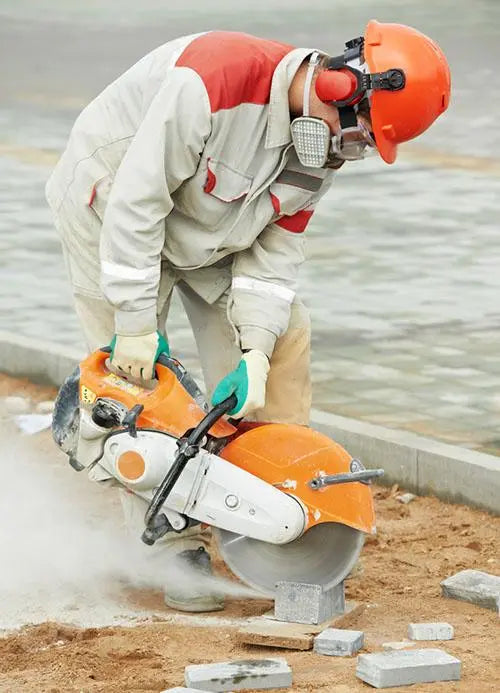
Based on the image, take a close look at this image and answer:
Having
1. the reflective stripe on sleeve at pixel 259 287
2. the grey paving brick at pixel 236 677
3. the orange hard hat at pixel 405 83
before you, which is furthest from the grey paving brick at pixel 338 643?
the orange hard hat at pixel 405 83

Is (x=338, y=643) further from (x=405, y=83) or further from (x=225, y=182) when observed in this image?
(x=405, y=83)

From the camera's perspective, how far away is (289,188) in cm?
530

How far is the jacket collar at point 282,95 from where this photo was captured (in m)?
5.05

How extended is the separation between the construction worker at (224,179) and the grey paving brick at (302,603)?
1.14ft

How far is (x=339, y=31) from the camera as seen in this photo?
17422 millimetres

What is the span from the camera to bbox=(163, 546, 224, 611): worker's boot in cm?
532

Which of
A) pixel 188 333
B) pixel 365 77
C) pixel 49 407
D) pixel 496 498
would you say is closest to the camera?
pixel 365 77

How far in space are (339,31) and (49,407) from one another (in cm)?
1070

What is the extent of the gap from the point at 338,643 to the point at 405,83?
173 centimetres

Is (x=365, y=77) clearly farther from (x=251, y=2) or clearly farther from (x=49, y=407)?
(x=251, y=2)

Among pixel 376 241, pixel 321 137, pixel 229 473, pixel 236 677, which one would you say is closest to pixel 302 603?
pixel 229 473

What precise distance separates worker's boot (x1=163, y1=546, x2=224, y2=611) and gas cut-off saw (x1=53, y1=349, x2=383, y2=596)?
0.14 meters

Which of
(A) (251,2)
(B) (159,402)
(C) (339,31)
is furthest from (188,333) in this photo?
(A) (251,2)

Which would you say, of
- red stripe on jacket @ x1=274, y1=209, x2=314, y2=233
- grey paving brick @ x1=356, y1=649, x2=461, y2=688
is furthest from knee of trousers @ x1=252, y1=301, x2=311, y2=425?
grey paving brick @ x1=356, y1=649, x2=461, y2=688
